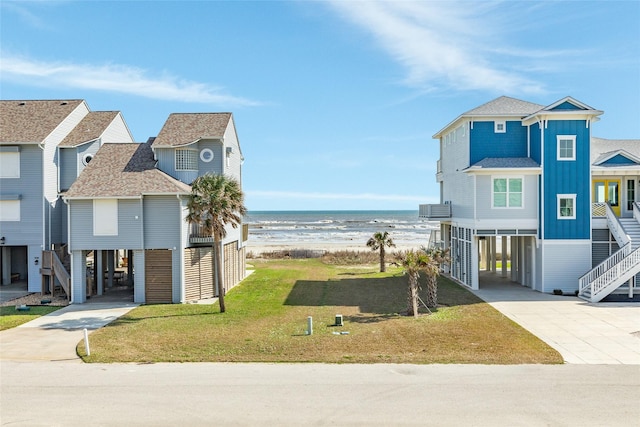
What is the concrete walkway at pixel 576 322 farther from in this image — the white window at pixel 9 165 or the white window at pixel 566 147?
the white window at pixel 9 165

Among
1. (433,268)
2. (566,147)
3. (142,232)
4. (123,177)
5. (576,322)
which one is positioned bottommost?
(576,322)

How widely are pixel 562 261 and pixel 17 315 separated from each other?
26.4 m

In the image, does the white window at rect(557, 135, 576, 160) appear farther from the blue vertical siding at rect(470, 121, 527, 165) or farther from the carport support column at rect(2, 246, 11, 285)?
the carport support column at rect(2, 246, 11, 285)

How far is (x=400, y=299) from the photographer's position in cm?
2267

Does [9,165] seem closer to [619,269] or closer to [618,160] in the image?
[619,269]

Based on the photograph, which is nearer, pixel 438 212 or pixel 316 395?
pixel 316 395

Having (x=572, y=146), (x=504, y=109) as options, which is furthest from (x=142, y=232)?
(x=572, y=146)

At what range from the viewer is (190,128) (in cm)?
2597

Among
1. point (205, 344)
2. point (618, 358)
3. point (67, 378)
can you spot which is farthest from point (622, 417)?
point (67, 378)

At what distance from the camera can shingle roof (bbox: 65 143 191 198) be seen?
22406 mm

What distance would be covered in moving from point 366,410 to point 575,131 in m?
20.5

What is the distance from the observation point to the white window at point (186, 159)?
25.3 meters

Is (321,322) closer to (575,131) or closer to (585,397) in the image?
(585,397)

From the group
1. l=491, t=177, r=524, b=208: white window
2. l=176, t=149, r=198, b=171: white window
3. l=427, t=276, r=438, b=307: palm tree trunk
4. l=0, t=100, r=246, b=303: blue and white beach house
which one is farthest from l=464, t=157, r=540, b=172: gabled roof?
l=176, t=149, r=198, b=171: white window
